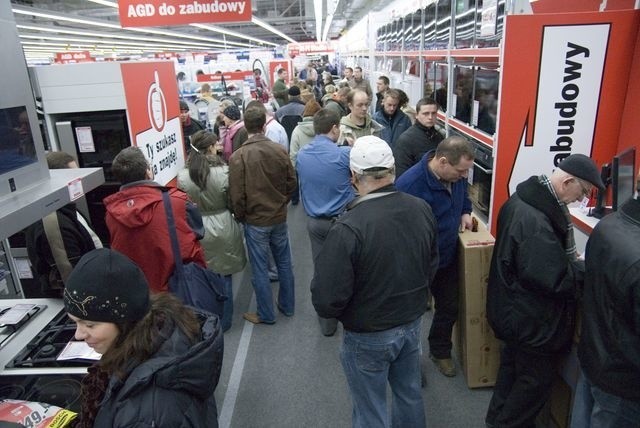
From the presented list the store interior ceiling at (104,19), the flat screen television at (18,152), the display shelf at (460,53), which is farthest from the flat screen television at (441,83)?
the store interior ceiling at (104,19)

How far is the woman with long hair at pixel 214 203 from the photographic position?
3.55 m

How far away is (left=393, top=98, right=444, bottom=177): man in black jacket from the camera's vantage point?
359cm

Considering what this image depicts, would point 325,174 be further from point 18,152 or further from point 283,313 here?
point 18,152

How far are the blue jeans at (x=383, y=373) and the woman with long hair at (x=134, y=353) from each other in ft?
2.80

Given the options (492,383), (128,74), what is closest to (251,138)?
(128,74)

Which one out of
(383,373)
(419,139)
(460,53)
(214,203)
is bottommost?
(383,373)

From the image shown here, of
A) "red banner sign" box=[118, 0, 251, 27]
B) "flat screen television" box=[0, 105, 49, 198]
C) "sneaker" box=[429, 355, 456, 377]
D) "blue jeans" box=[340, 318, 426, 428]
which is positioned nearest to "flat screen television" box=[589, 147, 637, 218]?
"blue jeans" box=[340, 318, 426, 428]

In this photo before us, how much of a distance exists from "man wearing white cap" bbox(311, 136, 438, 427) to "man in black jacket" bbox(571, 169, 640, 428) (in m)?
0.67

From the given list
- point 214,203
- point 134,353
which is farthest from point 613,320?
point 214,203

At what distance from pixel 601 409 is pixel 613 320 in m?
0.42

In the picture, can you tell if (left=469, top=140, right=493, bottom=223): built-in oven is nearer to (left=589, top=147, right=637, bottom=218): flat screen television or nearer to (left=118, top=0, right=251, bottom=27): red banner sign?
(left=589, top=147, right=637, bottom=218): flat screen television

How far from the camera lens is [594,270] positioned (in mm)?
1799

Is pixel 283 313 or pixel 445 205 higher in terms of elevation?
pixel 445 205

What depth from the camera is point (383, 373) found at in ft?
7.08
